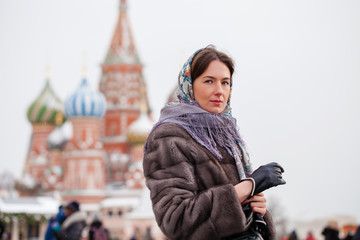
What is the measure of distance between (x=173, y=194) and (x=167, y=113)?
361 millimetres

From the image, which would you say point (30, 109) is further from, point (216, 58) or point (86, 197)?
point (216, 58)

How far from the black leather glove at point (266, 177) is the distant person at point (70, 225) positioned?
3508 mm

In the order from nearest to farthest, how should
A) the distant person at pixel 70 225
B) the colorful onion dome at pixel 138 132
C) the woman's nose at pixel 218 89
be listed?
the woman's nose at pixel 218 89
the distant person at pixel 70 225
the colorful onion dome at pixel 138 132

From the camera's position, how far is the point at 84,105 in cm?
3519

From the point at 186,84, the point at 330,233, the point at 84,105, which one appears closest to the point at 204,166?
the point at 186,84

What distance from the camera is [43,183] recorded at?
123 ft

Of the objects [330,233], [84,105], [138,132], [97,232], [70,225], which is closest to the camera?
[70,225]

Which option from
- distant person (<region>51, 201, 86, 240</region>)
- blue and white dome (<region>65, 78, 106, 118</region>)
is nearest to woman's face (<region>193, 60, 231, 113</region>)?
distant person (<region>51, 201, 86, 240</region>)

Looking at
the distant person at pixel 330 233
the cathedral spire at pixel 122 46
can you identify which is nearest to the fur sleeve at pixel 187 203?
the distant person at pixel 330 233

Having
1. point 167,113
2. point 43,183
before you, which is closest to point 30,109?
point 43,183

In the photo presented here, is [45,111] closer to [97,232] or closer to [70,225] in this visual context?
[97,232]

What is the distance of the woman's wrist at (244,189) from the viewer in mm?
2168

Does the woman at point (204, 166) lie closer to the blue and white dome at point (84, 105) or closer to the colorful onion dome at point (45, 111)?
the blue and white dome at point (84, 105)

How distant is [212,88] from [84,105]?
3328cm
